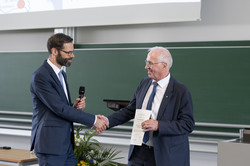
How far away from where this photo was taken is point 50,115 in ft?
10.6

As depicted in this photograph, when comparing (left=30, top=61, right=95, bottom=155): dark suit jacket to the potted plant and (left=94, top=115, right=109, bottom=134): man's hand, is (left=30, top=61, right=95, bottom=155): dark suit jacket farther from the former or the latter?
the potted plant

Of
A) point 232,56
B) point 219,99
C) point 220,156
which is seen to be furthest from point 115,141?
point 220,156

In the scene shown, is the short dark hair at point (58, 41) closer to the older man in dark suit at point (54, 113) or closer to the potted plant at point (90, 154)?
the older man in dark suit at point (54, 113)

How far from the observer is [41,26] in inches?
231

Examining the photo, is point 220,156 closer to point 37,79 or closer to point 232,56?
point 37,79

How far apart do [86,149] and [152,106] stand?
219 cm

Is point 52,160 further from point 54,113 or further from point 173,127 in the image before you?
point 173,127

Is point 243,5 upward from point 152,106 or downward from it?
upward

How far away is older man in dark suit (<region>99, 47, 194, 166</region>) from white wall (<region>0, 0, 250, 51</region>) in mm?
2025

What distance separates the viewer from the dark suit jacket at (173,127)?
2.95 meters

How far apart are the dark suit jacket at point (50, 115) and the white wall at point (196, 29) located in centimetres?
232

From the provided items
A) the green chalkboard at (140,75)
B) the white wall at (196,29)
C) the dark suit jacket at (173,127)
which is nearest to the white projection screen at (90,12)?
the white wall at (196,29)

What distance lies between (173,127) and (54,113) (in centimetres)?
98

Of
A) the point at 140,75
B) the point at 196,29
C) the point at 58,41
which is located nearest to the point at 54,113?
the point at 58,41
